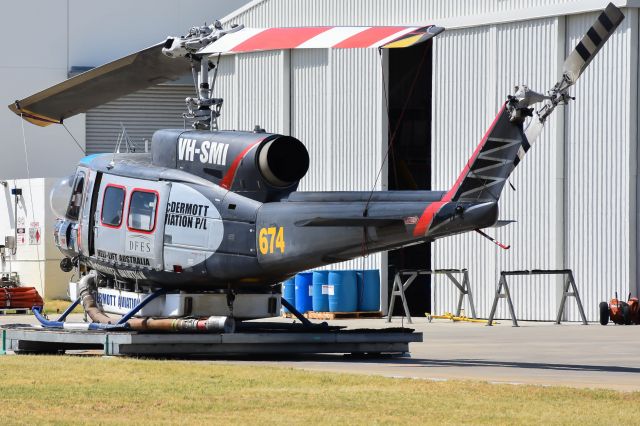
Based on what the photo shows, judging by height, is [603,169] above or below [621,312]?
above

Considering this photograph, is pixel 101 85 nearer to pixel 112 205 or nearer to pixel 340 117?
pixel 112 205

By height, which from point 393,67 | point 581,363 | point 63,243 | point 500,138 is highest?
point 393,67

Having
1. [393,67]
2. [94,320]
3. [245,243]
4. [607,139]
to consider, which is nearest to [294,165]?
[245,243]

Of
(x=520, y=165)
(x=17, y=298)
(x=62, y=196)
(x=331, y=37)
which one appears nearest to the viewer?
(x=331, y=37)

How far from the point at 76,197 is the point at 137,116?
28450 mm

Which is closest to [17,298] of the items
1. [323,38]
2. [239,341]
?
[239,341]

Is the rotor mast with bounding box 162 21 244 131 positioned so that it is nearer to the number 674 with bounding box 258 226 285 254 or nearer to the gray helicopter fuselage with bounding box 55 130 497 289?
the gray helicopter fuselage with bounding box 55 130 497 289

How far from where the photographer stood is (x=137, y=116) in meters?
48.8

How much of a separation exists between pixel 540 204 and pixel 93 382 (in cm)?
1745

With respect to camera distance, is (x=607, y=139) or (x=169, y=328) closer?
(x=169, y=328)

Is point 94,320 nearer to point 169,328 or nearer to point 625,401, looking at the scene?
point 169,328

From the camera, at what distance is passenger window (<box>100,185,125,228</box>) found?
764 inches

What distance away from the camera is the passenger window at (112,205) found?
19406 millimetres

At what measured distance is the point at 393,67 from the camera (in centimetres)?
3722
